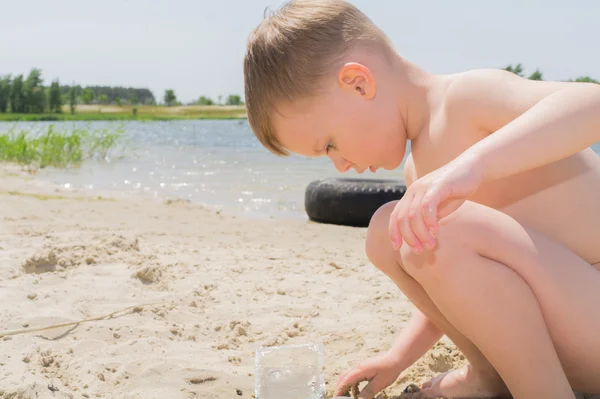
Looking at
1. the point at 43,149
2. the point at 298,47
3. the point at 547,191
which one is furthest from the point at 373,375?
the point at 43,149

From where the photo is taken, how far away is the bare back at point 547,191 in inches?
61.8

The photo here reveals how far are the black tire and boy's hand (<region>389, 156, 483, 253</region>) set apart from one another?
3840mm

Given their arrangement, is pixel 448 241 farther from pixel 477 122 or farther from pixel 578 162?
pixel 578 162

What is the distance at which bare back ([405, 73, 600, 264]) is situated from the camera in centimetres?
157

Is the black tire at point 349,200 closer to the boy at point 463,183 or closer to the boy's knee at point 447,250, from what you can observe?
the boy at point 463,183

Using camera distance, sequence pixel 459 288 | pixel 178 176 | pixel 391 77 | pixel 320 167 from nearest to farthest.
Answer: pixel 459 288, pixel 391 77, pixel 178 176, pixel 320 167

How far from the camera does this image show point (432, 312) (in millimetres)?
1718

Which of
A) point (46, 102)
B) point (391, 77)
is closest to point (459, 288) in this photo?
point (391, 77)

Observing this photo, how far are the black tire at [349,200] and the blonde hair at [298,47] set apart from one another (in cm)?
347

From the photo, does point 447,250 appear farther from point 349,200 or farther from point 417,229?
point 349,200

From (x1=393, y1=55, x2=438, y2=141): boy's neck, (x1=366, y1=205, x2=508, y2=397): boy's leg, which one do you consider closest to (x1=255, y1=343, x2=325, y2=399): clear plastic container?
(x1=366, y1=205, x2=508, y2=397): boy's leg

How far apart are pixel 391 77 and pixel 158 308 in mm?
1353

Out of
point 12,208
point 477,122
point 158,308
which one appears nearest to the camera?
point 477,122

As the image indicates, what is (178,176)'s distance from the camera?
934cm
